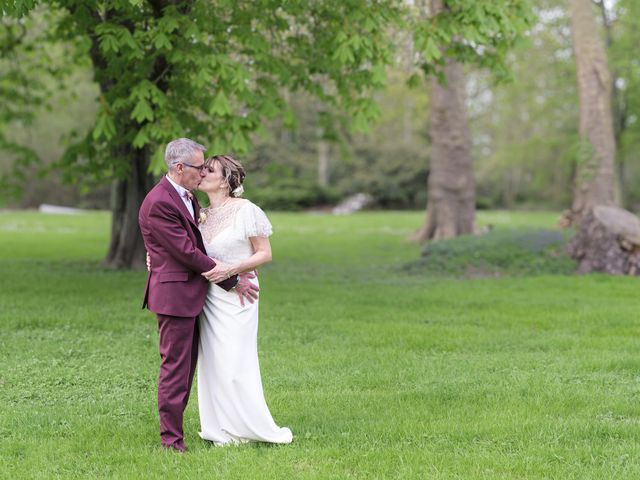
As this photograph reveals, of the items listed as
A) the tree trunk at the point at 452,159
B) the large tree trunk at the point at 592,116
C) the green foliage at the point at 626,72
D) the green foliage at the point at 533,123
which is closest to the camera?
the large tree trunk at the point at 592,116

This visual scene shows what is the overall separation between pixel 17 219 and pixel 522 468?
32.0 metres

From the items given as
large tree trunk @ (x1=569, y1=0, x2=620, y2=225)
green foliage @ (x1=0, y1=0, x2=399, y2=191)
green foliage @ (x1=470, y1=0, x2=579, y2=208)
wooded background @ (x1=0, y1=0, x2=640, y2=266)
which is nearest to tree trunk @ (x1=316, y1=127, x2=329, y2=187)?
wooded background @ (x1=0, y1=0, x2=640, y2=266)

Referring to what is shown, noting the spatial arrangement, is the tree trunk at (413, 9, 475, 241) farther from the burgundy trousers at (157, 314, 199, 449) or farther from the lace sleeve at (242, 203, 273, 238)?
the burgundy trousers at (157, 314, 199, 449)

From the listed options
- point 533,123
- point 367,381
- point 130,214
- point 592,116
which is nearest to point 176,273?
point 367,381

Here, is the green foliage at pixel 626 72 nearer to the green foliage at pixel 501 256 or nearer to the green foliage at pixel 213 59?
the green foliage at pixel 501 256

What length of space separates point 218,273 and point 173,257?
1.02 feet

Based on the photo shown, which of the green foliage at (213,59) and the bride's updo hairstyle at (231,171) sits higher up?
the green foliage at (213,59)

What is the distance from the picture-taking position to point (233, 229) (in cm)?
545

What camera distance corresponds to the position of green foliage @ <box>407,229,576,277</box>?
1538cm

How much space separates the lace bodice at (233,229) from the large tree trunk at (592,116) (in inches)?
648

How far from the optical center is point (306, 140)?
53.5 metres

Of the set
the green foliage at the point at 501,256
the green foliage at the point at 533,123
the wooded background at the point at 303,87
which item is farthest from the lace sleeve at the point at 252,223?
the green foliage at the point at 533,123

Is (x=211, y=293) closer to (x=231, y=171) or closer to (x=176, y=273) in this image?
(x=176, y=273)

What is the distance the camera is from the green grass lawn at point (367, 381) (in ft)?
17.4
